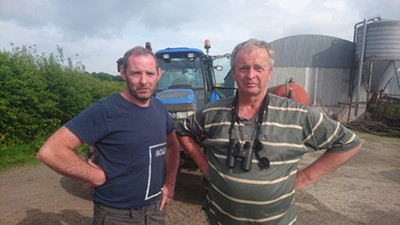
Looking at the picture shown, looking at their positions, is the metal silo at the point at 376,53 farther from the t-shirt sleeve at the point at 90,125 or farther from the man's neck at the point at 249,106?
the t-shirt sleeve at the point at 90,125


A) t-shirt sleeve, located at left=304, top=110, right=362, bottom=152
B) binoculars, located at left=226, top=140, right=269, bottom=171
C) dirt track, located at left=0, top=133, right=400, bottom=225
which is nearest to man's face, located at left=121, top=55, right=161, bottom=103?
binoculars, located at left=226, top=140, right=269, bottom=171

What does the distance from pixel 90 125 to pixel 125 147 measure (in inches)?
10.5

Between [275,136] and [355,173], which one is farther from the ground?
[275,136]

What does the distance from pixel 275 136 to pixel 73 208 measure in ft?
11.5

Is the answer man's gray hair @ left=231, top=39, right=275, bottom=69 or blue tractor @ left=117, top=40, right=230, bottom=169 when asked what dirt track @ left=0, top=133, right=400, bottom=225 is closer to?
blue tractor @ left=117, top=40, right=230, bottom=169

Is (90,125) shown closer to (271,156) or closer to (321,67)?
(271,156)

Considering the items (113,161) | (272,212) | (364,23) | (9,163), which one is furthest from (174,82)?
(364,23)

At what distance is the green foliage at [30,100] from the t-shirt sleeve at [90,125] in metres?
5.43

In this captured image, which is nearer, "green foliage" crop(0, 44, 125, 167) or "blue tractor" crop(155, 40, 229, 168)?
"blue tractor" crop(155, 40, 229, 168)

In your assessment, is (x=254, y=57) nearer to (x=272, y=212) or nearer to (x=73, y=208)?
(x=272, y=212)

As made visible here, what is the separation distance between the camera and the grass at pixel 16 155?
5488 millimetres

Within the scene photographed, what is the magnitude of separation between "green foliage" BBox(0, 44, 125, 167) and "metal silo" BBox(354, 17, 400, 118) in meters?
13.9

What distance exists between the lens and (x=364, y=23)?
12305mm

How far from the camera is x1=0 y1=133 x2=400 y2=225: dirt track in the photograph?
3340mm
